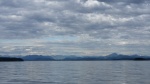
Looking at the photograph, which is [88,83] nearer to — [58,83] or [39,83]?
[58,83]

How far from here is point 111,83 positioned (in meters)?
58.1

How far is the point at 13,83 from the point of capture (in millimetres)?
59719

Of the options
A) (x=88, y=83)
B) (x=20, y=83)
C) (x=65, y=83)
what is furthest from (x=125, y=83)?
(x=20, y=83)

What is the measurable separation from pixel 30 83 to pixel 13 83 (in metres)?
3.60

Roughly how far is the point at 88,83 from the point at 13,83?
49.0 ft

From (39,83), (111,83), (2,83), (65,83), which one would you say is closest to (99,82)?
(111,83)

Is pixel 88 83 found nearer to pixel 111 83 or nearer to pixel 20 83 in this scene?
pixel 111 83

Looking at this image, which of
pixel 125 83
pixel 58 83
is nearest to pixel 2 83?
pixel 58 83

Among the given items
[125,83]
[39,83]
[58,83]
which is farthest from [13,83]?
[125,83]

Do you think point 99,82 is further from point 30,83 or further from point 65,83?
point 30,83

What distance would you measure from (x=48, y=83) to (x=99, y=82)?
33.3ft

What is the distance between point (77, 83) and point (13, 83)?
505 inches

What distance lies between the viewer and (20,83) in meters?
59.2

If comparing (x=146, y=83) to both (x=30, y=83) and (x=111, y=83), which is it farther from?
(x=30, y=83)
